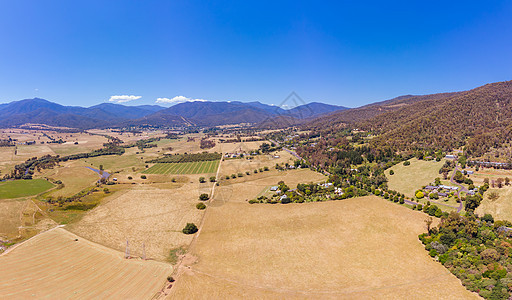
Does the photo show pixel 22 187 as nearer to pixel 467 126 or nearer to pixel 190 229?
pixel 190 229

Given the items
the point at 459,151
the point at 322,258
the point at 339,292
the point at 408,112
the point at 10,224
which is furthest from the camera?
the point at 408,112

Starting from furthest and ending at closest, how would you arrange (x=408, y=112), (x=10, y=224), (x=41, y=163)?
(x=408, y=112) < (x=41, y=163) < (x=10, y=224)

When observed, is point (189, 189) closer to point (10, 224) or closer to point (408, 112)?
point (10, 224)

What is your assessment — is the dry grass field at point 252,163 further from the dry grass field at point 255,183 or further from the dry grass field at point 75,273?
the dry grass field at point 75,273

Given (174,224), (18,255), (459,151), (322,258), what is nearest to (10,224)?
(18,255)

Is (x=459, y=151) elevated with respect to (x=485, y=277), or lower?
elevated

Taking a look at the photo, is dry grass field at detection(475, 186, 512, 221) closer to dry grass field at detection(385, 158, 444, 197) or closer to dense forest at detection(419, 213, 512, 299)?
dense forest at detection(419, 213, 512, 299)
